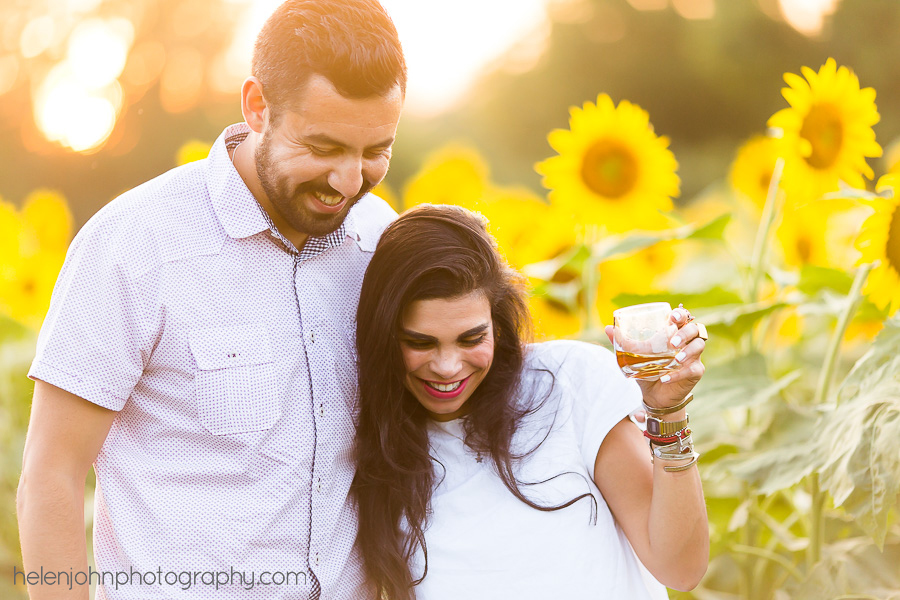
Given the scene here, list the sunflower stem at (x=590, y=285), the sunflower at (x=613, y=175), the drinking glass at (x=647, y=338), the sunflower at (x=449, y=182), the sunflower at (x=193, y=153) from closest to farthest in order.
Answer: the drinking glass at (x=647, y=338)
the sunflower stem at (x=590, y=285)
the sunflower at (x=613, y=175)
the sunflower at (x=193, y=153)
the sunflower at (x=449, y=182)

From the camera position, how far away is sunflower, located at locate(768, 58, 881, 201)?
2502 millimetres

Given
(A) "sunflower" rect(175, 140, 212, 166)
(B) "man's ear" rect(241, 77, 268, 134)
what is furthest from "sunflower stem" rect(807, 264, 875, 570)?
(A) "sunflower" rect(175, 140, 212, 166)

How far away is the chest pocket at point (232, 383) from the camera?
1.92m

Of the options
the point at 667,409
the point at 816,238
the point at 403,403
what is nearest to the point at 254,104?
the point at 403,403

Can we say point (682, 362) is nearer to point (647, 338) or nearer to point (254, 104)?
point (647, 338)

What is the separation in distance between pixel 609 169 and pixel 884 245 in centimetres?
111

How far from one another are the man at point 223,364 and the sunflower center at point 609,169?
1.25 m

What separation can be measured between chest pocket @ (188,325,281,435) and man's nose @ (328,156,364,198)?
0.40m

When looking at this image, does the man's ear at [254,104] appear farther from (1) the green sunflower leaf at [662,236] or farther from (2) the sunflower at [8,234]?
(2) the sunflower at [8,234]

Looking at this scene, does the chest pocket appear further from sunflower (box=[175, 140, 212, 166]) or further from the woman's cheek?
sunflower (box=[175, 140, 212, 166])

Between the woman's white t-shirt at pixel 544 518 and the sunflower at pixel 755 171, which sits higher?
the sunflower at pixel 755 171

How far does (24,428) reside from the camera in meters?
3.63

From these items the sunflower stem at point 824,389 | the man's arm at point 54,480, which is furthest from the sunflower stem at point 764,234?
the man's arm at point 54,480

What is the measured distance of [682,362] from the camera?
1639 millimetres
